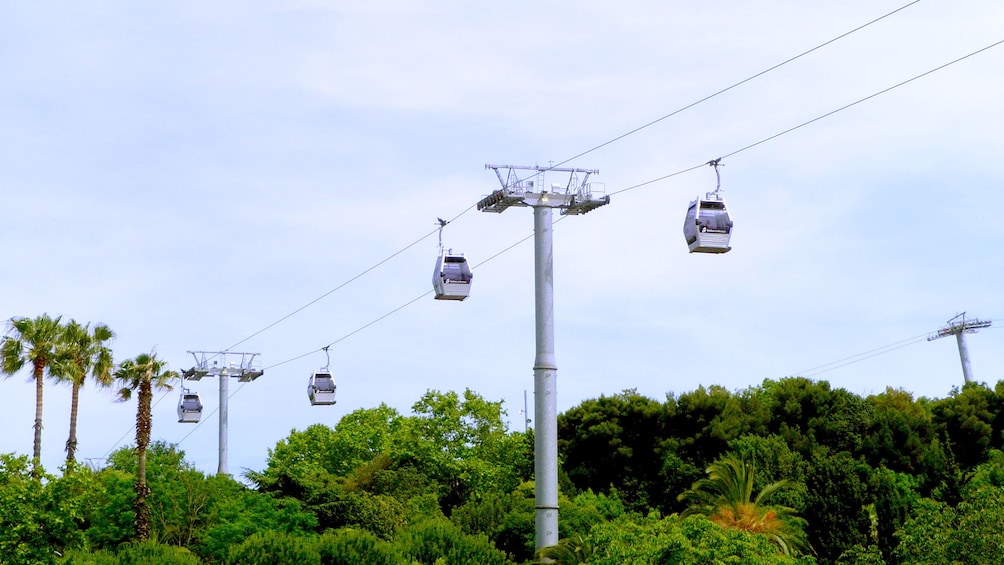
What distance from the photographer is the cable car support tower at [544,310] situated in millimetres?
30188

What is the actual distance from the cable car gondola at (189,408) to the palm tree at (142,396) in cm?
577

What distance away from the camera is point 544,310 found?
31359 mm

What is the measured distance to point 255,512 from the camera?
56812 mm

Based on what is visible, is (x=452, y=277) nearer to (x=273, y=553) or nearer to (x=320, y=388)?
(x=273, y=553)

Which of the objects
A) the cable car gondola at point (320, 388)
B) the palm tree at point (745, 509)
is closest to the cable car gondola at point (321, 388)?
the cable car gondola at point (320, 388)

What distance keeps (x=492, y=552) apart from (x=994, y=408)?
28.8 metres

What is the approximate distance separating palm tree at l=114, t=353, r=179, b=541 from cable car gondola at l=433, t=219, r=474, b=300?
770 inches

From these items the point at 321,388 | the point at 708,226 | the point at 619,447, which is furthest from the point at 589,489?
the point at 708,226

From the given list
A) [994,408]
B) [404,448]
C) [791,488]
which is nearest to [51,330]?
[404,448]

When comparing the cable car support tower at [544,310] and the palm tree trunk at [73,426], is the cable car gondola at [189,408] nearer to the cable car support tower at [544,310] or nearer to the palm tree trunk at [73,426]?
the palm tree trunk at [73,426]

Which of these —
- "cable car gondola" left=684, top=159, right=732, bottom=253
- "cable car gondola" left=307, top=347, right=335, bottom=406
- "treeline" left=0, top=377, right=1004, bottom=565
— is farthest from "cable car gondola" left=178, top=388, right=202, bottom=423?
"cable car gondola" left=684, top=159, right=732, bottom=253

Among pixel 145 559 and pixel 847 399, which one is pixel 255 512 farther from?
pixel 847 399

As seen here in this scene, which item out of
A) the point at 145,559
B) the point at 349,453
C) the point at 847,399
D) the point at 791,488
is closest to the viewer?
the point at 145,559

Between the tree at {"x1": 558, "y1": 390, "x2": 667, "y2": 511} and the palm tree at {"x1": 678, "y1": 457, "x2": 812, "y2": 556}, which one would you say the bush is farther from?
the tree at {"x1": 558, "y1": 390, "x2": 667, "y2": 511}
